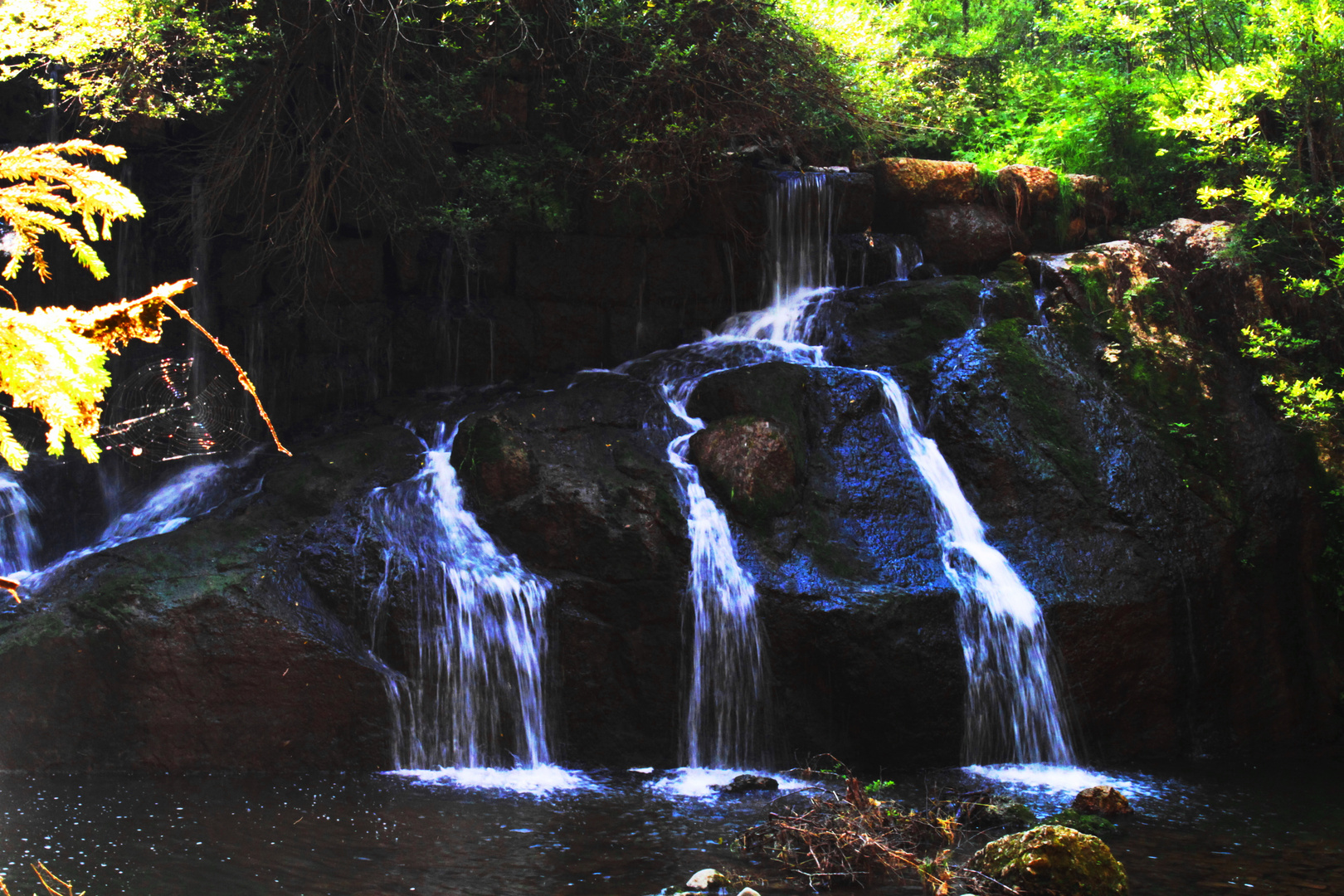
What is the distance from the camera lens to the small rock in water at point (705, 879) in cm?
441

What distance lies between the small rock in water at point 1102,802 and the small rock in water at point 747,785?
191 cm

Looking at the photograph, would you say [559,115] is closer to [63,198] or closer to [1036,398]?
[1036,398]

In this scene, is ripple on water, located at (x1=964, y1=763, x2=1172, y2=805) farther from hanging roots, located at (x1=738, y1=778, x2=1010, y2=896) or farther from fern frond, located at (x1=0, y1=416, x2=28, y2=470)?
fern frond, located at (x1=0, y1=416, x2=28, y2=470)

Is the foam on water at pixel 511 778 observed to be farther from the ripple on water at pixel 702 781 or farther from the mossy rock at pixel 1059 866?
the mossy rock at pixel 1059 866

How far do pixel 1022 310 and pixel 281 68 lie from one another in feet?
26.0

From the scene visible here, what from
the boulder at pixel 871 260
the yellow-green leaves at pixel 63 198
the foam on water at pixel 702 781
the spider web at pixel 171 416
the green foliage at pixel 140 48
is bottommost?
the foam on water at pixel 702 781

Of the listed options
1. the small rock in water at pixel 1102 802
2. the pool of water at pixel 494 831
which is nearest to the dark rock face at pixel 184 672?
the pool of water at pixel 494 831

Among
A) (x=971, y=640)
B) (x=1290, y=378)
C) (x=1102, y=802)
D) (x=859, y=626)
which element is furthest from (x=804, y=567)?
(x=1290, y=378)

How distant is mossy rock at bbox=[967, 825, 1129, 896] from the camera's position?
14.0 ft

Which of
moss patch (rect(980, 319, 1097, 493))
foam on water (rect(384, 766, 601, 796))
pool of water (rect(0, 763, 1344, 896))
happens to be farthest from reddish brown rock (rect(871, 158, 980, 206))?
foam on water (rect(384, 766, 601, 796))

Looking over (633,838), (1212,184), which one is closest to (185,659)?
(633,838)

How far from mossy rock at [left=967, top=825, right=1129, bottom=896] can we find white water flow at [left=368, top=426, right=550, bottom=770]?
360 centimetres

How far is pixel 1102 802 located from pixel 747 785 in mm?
2200

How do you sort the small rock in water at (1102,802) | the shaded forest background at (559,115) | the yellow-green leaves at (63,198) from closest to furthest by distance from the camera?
1. the yellow-green leaves at (63,198)
2. the small rock in water at (1102,802)
3. the shaded forest background at (559,115)
